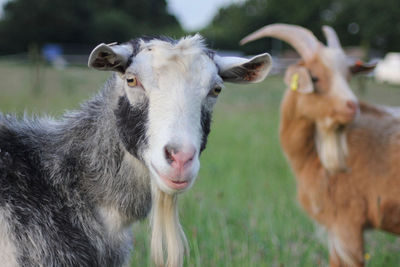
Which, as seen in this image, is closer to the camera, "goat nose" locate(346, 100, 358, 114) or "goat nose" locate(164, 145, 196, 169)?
"goat nose" locate(164, 145, 196, 169)

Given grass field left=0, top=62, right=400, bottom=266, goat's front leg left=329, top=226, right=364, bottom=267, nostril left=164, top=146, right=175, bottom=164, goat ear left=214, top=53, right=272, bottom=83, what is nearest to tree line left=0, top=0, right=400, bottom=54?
grass field left=0, top=62, right=400, bottom=266

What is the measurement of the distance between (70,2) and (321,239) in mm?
38907

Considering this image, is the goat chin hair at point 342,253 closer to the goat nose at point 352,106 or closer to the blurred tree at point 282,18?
the goat nose at point 352,106

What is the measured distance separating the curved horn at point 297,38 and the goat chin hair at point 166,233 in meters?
2.37

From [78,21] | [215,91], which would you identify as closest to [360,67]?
[215,91]

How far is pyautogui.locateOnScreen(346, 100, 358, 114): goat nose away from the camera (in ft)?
11.9

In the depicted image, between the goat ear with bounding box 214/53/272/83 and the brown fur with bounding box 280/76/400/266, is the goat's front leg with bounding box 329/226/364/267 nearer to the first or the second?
the brown fur with bounding box 280/76/400/266

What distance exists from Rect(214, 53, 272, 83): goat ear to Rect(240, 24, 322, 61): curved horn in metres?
1.80

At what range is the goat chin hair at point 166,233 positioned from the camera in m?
2.17

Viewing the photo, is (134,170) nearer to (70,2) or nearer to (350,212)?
(350,212)

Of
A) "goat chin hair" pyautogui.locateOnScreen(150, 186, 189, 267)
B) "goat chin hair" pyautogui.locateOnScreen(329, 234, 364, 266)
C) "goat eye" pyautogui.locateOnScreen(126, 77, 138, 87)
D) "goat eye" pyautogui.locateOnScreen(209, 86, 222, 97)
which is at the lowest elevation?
"goat chin hair" pyautogui.locateOnScreen(329, 234, 364, 266)

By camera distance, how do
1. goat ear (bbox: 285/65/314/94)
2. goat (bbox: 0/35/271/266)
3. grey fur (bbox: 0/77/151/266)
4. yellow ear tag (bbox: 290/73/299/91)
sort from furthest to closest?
yellow ear tag (bbox: 290/73/299/91)
goat ear (bbox: 285/65/314/94)
grey fur (bbox: 0/77/151/266)
goat (bbox: 0/35/271/266)

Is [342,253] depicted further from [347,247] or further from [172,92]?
[172,92]

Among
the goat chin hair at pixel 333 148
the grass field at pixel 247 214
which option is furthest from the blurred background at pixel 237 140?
the goat chin hair at pixel 333 148
